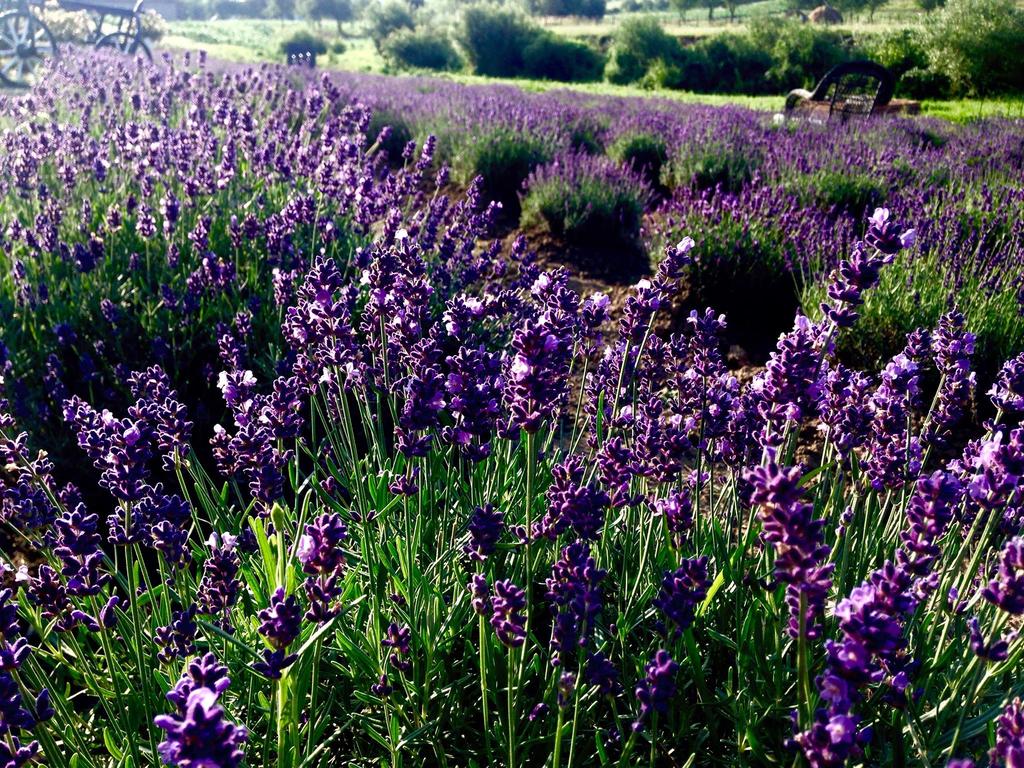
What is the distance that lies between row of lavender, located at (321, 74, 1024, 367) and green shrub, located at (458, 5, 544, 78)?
80.7 ft

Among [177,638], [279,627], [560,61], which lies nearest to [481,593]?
[279,627]

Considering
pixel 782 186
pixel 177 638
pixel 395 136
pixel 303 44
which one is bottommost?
pixel 177 638

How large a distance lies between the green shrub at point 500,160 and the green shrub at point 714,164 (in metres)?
1.39

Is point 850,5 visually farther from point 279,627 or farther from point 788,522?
point 279,627

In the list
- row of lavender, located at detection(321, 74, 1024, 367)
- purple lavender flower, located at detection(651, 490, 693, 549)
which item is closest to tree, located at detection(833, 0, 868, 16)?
row of lavender, located at detection(321, 74, 1024, 367)

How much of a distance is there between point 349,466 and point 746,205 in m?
4.33

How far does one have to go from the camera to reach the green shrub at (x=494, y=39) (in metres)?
34.6

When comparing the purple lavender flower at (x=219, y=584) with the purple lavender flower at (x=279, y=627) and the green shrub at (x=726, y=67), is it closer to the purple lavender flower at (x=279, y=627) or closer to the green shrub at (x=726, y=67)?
the purple lavender flower at (x=279, y=627)

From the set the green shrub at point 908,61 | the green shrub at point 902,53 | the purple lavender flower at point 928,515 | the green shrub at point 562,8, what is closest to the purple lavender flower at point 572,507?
the purple lavender flower at point 928,515

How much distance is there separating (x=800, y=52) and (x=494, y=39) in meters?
13.2

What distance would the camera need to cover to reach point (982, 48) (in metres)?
21.7

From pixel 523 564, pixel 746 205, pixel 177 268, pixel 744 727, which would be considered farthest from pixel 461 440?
pixel 746 205

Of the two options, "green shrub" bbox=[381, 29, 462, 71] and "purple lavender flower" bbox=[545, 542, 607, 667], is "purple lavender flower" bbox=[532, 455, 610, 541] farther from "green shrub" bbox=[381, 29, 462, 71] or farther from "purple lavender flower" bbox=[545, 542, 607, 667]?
"green shrub" bbox=[381, 29, 462, 71]

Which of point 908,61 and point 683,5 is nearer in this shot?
point 908,61
